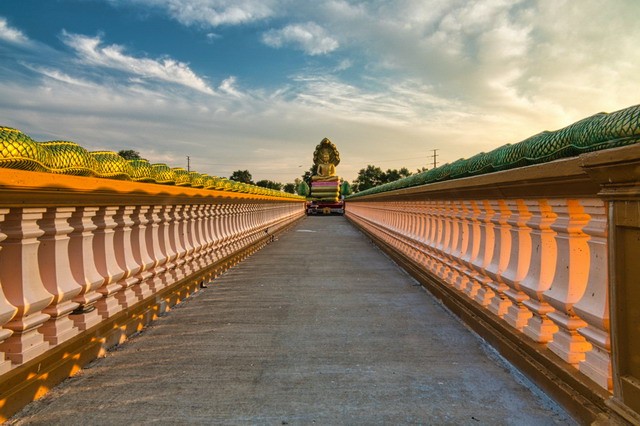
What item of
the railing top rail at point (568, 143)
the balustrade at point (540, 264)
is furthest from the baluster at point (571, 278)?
the railing top rail at point (568, 143)

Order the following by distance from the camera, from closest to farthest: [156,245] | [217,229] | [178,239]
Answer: [156,245] → [178,239] → [217,229]

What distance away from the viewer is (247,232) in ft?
33.7

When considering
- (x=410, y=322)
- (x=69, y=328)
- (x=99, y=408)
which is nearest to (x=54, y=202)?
(x=69, y=328)

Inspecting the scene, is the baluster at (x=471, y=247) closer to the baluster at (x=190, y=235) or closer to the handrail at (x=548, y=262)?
the handrail at (x=548, y=262)

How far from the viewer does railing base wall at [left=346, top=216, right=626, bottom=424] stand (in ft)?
6.84

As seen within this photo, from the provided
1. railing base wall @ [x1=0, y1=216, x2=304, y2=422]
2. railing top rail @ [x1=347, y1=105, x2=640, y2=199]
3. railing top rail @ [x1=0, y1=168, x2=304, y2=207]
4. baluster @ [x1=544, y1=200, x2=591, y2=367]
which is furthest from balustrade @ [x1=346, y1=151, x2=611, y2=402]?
railing base wall @ [x1=0, y1=216, x2=304, y2=422]

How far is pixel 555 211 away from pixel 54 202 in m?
2.94

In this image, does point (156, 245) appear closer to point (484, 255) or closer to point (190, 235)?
point (190, 235)

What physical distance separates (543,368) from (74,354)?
9.82 ft

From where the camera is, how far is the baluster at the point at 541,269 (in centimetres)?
264

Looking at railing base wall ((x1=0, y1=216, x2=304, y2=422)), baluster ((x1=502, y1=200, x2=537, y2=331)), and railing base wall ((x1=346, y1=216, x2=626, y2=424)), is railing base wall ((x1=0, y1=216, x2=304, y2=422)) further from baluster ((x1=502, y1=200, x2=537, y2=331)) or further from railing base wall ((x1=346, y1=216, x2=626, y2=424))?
baluster ((x1=502, y1=200, x2=537, y2=331))

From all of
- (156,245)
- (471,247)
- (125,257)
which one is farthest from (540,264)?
(156,245)

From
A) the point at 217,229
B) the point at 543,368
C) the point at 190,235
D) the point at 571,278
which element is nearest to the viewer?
the point at 571,278

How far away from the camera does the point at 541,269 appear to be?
→ 271 centimetres
